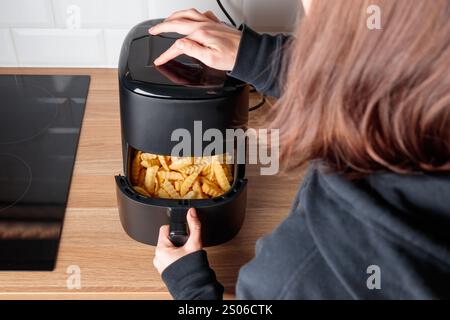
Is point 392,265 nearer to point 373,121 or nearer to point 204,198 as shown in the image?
point 373,121

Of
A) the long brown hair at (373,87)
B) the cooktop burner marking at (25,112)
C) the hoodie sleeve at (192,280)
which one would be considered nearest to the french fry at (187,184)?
the hoodie sleeve at (192,280)

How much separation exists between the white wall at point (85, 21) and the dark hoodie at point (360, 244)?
1.79 feet

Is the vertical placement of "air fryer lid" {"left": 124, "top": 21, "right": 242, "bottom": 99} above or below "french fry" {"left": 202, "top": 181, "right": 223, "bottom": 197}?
above

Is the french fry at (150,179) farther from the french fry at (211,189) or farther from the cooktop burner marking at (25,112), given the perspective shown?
the cooktop burner marking at (25,112)

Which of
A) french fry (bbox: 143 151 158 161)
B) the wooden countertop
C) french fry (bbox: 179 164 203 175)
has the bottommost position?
the wooden countertop

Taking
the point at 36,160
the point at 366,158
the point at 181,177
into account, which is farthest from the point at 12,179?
the point at 366,158

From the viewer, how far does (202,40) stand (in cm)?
76

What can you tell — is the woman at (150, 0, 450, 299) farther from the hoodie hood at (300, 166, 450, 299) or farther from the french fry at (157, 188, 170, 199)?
the french fry at (157, 188, 170, 199)

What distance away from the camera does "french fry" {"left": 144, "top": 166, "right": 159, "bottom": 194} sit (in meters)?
0.76

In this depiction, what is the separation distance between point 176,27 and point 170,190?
0.24 meters

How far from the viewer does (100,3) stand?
102cm

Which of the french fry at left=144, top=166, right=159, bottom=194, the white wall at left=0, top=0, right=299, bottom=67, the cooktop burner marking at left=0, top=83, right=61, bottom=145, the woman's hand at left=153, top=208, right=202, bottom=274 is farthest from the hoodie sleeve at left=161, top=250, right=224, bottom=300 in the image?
the white wall at left=0, top=0, right=299, bottom=67

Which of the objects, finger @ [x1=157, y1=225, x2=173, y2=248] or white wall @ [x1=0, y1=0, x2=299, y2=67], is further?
white wall @ [x1=0, y1=0, x2=299, y2=67]
